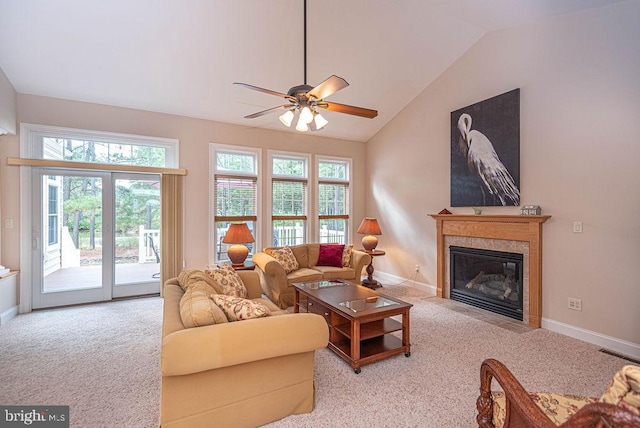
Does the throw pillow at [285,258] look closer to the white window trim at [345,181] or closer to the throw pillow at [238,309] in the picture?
the white window trim at [345,181]

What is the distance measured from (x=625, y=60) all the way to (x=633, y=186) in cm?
125

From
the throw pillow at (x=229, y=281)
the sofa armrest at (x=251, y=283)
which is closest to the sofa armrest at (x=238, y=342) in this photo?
the throw pillow at (x=229, y=281)

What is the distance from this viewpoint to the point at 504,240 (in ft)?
13.5

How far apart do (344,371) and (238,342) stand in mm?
1287

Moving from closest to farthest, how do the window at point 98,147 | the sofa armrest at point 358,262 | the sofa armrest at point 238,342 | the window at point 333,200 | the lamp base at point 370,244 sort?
1. the sofa armrest at point 238,342
2. the window at point 98,147
3. the sofa armrest at point 358,262
4. the lamp base at point 370,244
5. the window at point 333,200

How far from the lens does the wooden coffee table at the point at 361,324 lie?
2703mm

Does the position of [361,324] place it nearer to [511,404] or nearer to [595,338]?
[511,404]

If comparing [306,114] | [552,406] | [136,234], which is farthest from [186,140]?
[552,406]

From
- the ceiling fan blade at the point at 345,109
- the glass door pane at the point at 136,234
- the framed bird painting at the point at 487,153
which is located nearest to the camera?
the ceiling fan blade at the point at 345,109

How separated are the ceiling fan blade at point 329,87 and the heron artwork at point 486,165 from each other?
9.28ft

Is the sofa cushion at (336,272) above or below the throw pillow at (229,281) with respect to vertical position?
below

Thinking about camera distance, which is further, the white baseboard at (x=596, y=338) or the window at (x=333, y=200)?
the window at (x=333, y=200)

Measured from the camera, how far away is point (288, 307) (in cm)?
441

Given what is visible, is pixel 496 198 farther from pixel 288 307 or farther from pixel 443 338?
pixel 288 307
